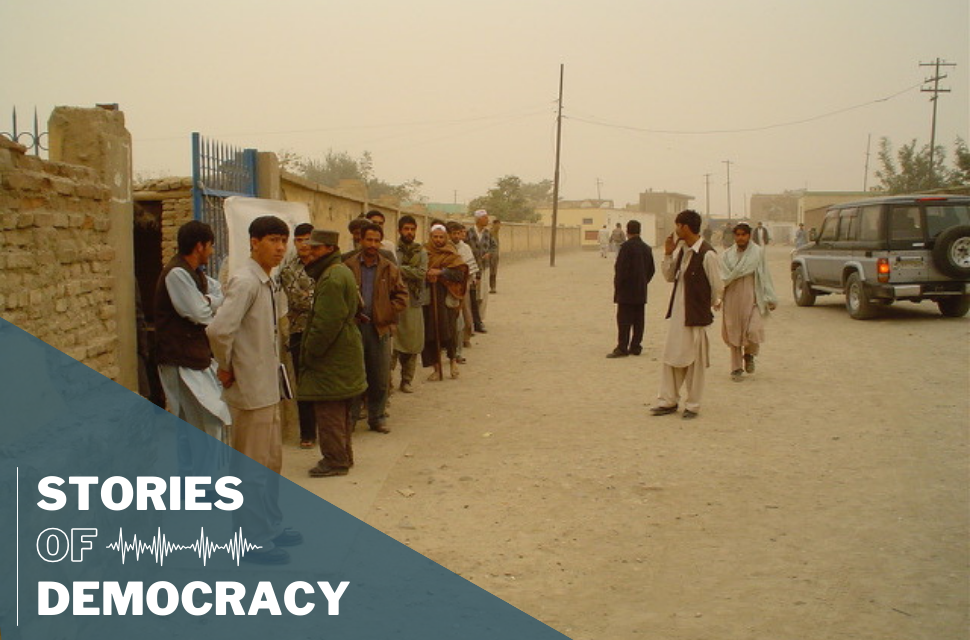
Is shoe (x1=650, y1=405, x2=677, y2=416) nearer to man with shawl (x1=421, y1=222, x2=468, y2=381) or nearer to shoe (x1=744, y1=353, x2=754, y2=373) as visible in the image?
shoe (x1=744, y1=353, x2=754, y2=373)

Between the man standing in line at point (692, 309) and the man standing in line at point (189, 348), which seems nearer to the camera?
the man standing in line at point (189, 348)

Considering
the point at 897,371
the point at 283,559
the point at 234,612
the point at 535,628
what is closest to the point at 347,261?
the point at 283,559

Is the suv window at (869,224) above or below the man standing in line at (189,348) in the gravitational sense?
above

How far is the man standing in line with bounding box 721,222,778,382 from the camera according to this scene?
397 inches

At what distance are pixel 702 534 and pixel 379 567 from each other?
1841 mm

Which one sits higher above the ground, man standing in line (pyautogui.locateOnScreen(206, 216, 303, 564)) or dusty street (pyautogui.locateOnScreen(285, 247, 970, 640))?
man standing in line (pyautogui.locateOnScreen(206, 216, 303, 564))

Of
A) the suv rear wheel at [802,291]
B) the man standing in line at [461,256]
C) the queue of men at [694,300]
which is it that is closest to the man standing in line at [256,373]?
the queue of men at [694,300]

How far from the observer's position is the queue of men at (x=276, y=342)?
4.71 m

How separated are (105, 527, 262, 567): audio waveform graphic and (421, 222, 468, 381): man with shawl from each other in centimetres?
498

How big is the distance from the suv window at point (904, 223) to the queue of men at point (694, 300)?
4703mm

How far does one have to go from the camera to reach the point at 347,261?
293 inches
